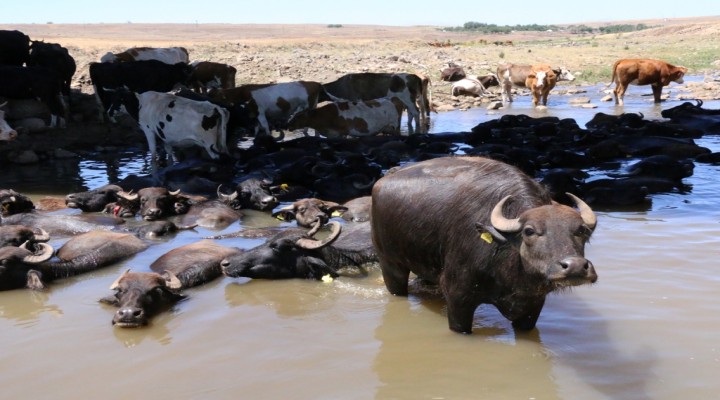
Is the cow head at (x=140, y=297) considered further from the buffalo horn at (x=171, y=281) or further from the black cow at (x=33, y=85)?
the black cow at (x=33, y=85)

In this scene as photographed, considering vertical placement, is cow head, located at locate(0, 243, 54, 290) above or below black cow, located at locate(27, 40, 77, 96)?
below

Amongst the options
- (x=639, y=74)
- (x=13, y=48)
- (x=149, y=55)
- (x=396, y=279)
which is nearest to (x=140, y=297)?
(x=396, y=279)

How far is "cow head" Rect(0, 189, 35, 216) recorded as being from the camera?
32.9ft

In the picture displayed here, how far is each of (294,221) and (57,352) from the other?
4.52m

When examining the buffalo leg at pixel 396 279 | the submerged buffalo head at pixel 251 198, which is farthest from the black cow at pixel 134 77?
the buffalo leg at pixel 396 279

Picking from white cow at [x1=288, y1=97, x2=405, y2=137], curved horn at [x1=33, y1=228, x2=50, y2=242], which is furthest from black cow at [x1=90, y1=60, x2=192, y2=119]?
curved horn at [x1=33, y1=228, x2=50, y2=242]

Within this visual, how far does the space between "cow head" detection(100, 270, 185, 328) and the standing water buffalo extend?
6.17 ft

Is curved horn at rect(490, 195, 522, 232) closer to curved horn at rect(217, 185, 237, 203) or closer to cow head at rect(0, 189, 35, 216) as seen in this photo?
curved horn at rect(217, 185, 237, 203)

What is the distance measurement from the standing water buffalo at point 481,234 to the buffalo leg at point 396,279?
12cm

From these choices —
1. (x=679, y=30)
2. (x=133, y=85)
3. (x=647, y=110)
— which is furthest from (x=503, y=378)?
(x=679, y=30)

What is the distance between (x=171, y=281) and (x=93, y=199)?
183 inches

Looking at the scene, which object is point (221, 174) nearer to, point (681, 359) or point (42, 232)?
point (42, 232)

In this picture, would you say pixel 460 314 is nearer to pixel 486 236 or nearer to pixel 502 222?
pixel 486 236

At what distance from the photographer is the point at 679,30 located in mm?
72625
